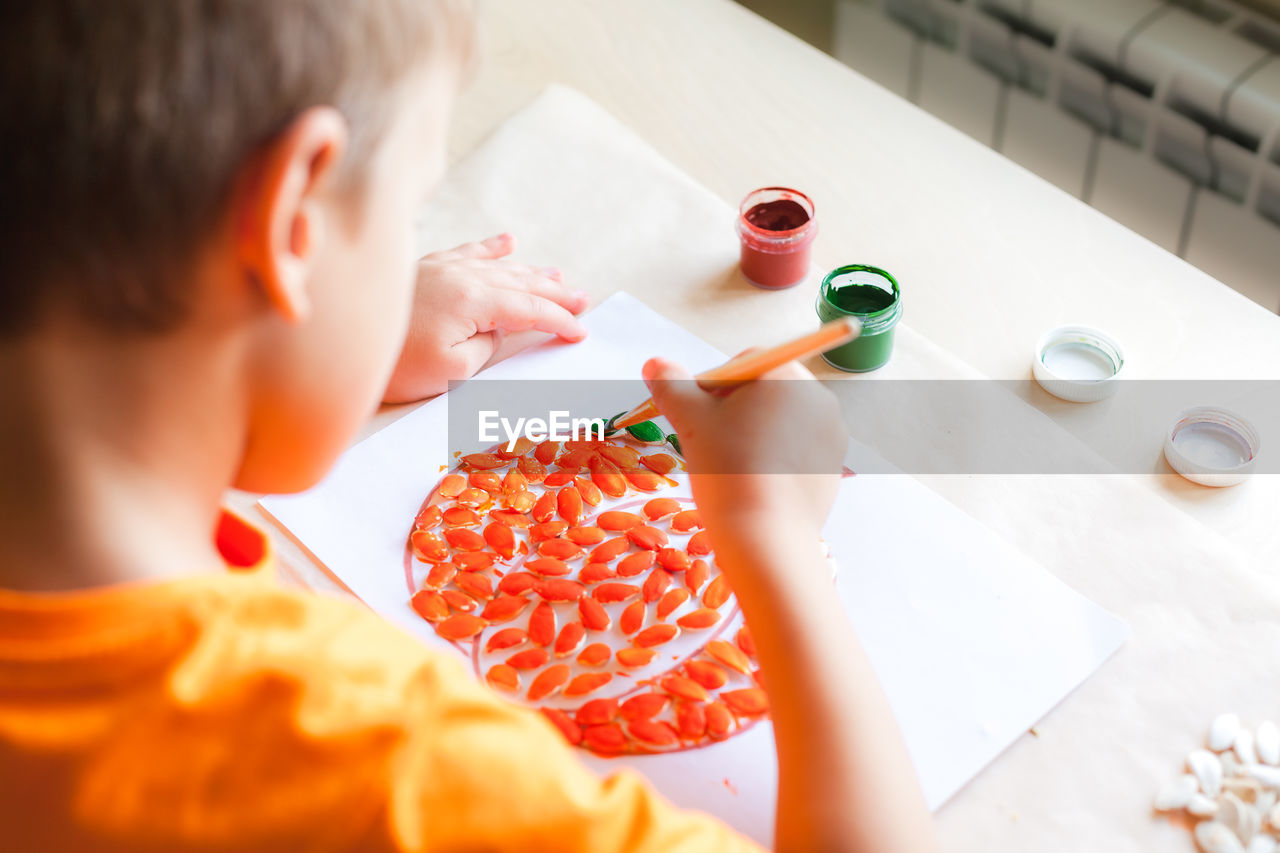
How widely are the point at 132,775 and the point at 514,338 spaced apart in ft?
1.80

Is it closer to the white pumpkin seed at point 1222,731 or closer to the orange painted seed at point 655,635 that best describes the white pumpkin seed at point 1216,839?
the white pumpkin seed at point 1222,731

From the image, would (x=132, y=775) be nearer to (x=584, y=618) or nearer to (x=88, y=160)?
(x=88, y=160)

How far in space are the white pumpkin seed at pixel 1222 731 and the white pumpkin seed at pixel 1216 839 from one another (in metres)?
0.05

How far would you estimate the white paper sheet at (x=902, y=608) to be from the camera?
27.3 inches

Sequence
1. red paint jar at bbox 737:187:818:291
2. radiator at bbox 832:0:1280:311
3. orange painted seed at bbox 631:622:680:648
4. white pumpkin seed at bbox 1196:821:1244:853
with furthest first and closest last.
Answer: radiator at bbox 832:0:1280:311
red paint jar at bbox 737:187:818:291
orange painted seed at bbox 631:622:680:648
white pumpkin seed at bbox 1196:821:1244:853

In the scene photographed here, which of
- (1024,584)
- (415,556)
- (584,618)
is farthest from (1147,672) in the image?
(415,556)

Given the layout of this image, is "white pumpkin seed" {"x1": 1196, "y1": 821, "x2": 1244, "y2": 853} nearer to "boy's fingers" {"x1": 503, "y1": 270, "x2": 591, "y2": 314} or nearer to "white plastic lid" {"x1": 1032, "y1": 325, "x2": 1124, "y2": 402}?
"white plastic lid" {"x1": 1032, "y1": 325, "x2": 1124, "y2": 402}

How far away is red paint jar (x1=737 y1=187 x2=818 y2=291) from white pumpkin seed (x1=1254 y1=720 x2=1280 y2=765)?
49 centimetres

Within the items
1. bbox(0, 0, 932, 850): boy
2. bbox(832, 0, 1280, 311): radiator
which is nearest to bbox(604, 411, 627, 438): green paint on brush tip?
bbox(0, 0, 932, 850): boy

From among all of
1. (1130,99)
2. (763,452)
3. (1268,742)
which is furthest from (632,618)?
(1130,99)

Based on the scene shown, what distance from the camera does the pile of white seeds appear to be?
2.15 feet

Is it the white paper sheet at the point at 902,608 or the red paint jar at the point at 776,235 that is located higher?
the red paint jar at the point at 776,235

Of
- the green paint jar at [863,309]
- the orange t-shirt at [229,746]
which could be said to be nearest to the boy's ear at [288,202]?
the orange t-shirt at [229,746]

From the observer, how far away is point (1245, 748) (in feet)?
2.27
